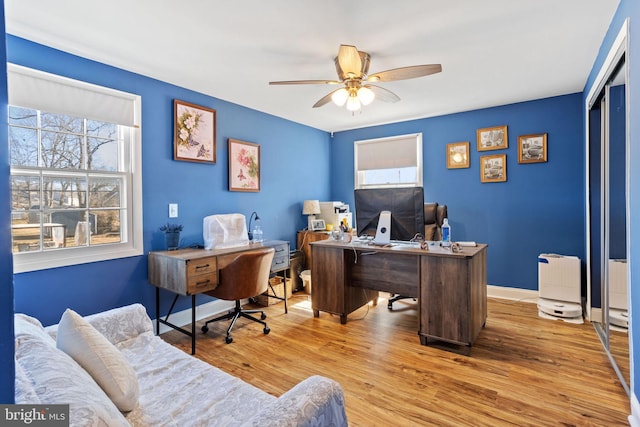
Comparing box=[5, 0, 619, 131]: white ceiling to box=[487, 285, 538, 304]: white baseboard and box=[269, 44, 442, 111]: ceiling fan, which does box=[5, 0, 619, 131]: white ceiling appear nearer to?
box=[269, 44, 442, 111]: ceiling fan

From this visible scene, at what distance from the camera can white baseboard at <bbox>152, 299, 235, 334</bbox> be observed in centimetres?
309

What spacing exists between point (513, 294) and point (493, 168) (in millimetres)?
1609

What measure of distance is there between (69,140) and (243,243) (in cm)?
174

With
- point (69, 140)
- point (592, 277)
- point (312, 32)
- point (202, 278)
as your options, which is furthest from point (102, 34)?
point (592, 277)

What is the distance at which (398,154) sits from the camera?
4.75 metres

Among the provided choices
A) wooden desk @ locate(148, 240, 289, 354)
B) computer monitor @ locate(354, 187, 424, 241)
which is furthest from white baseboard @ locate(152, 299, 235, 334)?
computer monitor @ locate(354, 187, 424, 241)

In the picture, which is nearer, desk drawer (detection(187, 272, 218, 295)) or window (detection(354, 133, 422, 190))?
desk drawer (detection(187, 272, 218, 295))

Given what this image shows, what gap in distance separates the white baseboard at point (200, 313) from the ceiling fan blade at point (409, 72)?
2812mm

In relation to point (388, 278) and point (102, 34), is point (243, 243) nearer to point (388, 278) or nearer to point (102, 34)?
point (388, 278)

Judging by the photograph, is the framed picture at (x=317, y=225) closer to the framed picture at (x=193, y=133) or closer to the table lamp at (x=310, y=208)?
Result: the table lamp at (x=310, y=208)

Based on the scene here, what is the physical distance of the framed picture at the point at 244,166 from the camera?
3.70m

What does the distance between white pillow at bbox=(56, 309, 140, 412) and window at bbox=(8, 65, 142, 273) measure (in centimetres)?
141

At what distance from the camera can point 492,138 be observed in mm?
3975

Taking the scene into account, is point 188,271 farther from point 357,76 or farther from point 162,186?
point 357,76
